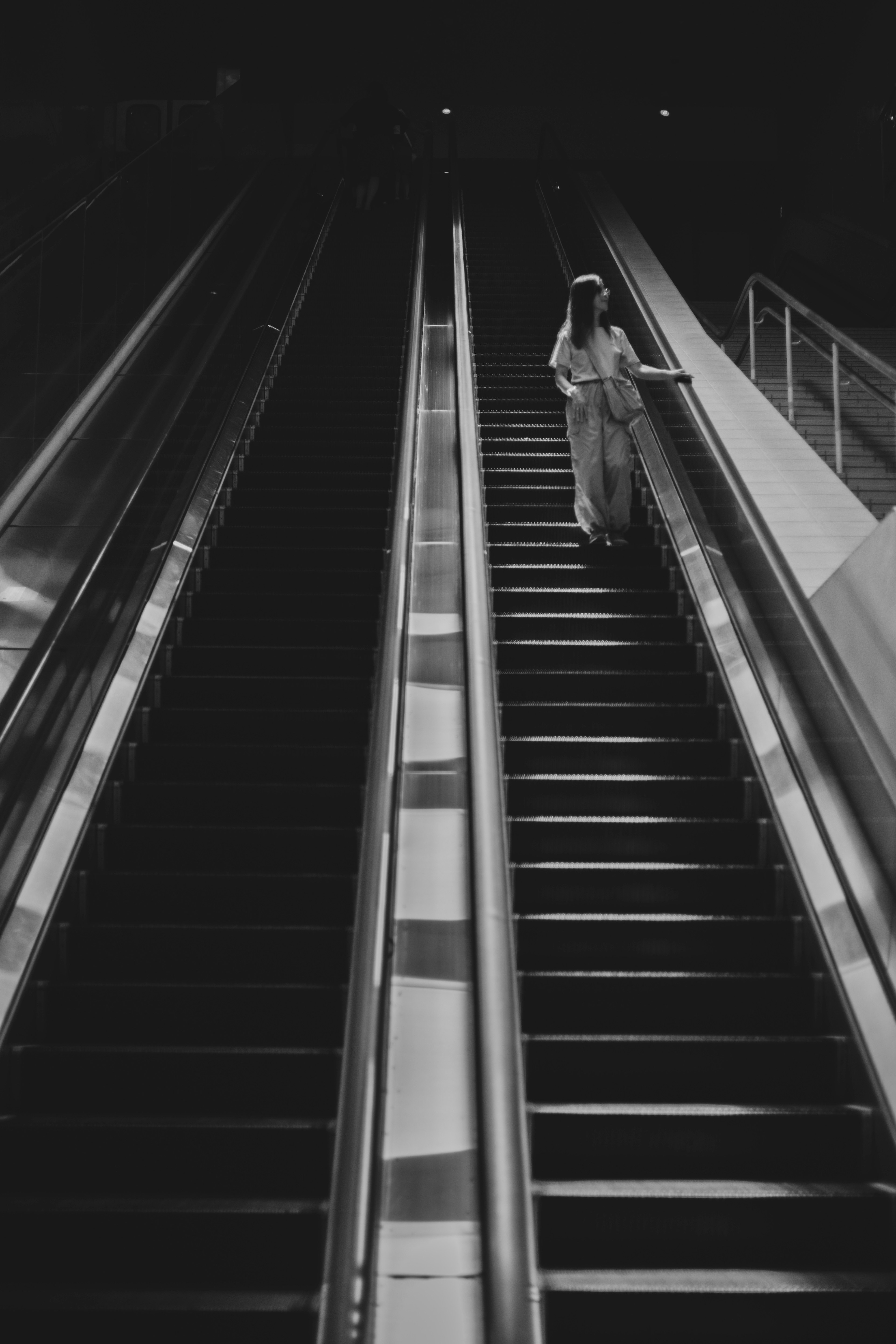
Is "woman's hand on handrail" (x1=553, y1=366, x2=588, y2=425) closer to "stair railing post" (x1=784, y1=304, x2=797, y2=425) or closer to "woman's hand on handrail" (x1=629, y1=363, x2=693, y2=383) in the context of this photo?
"woman's hand on handrail" (x1=629, y1=363, x2=693, y2=383)

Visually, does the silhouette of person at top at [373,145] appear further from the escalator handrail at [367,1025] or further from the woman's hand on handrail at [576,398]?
the escalator handrail at [367,1025]

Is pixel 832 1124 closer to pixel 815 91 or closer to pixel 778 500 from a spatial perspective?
pixel 778 500

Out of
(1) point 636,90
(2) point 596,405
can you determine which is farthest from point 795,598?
(1) point 636,90

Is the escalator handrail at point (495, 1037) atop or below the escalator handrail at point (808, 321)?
below

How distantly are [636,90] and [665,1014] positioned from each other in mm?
19373

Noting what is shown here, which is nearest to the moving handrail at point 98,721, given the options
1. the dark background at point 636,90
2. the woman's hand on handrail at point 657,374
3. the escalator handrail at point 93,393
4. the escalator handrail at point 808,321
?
the escalator handrail at point 93,393

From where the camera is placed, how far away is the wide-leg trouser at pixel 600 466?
20.1ft

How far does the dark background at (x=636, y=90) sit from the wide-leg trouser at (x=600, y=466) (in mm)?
9346

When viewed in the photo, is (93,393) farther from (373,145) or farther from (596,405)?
(373,145)

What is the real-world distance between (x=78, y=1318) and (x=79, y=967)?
3.98 feet

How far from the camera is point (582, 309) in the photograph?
604 cm

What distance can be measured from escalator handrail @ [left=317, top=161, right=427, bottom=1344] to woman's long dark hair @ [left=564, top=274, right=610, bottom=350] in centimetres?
209

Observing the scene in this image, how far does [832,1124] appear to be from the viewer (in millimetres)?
3039

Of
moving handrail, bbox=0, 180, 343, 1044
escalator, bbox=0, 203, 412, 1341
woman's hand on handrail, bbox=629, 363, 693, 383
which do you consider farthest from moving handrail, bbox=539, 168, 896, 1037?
moving handrail, bbox=0, 180, 343, 1044
